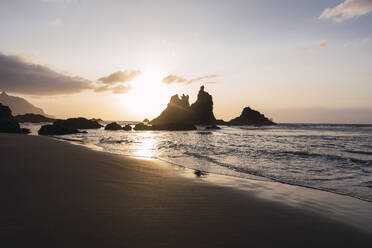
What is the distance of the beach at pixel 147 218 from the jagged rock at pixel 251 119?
182 metres

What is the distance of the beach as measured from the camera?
3361 mm

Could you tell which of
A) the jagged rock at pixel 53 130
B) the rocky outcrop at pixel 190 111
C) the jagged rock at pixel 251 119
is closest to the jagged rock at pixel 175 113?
the rocky outcrop at pixel 190 111

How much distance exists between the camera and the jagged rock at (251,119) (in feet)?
592

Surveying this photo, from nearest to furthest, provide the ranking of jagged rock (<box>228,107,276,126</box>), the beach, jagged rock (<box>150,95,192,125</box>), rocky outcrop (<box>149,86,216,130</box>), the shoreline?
the beach
the shoreline
jagged rock (<box>150,95,192,125</box>)
rocky outcrop (<box>149,86,216,130</box>)
jagged rock (<box>228,107,276,126</box>)

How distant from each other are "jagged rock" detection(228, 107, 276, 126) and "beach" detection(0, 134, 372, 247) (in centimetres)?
18246

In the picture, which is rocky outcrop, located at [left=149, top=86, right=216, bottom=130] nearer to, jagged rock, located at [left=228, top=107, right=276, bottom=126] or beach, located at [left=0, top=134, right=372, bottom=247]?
jagged rock, located at [left=228, top=107, right=276, bottom=126]

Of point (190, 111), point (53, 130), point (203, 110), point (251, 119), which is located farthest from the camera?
point (251, 119)

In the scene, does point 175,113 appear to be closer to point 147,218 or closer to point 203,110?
point 203,110

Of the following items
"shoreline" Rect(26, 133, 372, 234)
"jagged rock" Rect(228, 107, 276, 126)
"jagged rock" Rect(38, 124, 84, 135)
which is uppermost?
"jagged rock" Rect(228, 107, 276, 126)

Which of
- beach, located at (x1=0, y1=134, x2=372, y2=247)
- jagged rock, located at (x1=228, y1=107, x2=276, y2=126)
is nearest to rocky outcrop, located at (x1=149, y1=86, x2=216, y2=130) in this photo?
jagged rock, located at (x1=228, y1=107, x2=276, y2=126)

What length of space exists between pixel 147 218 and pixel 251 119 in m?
189

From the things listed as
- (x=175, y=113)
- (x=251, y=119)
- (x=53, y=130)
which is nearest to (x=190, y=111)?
(x=175, y=113)

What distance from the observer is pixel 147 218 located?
4.21 m

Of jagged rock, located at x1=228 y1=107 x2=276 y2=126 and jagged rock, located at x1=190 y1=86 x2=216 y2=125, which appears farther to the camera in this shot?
jagged rock, located at x1=228 y1=107 x2=276 y2=126
